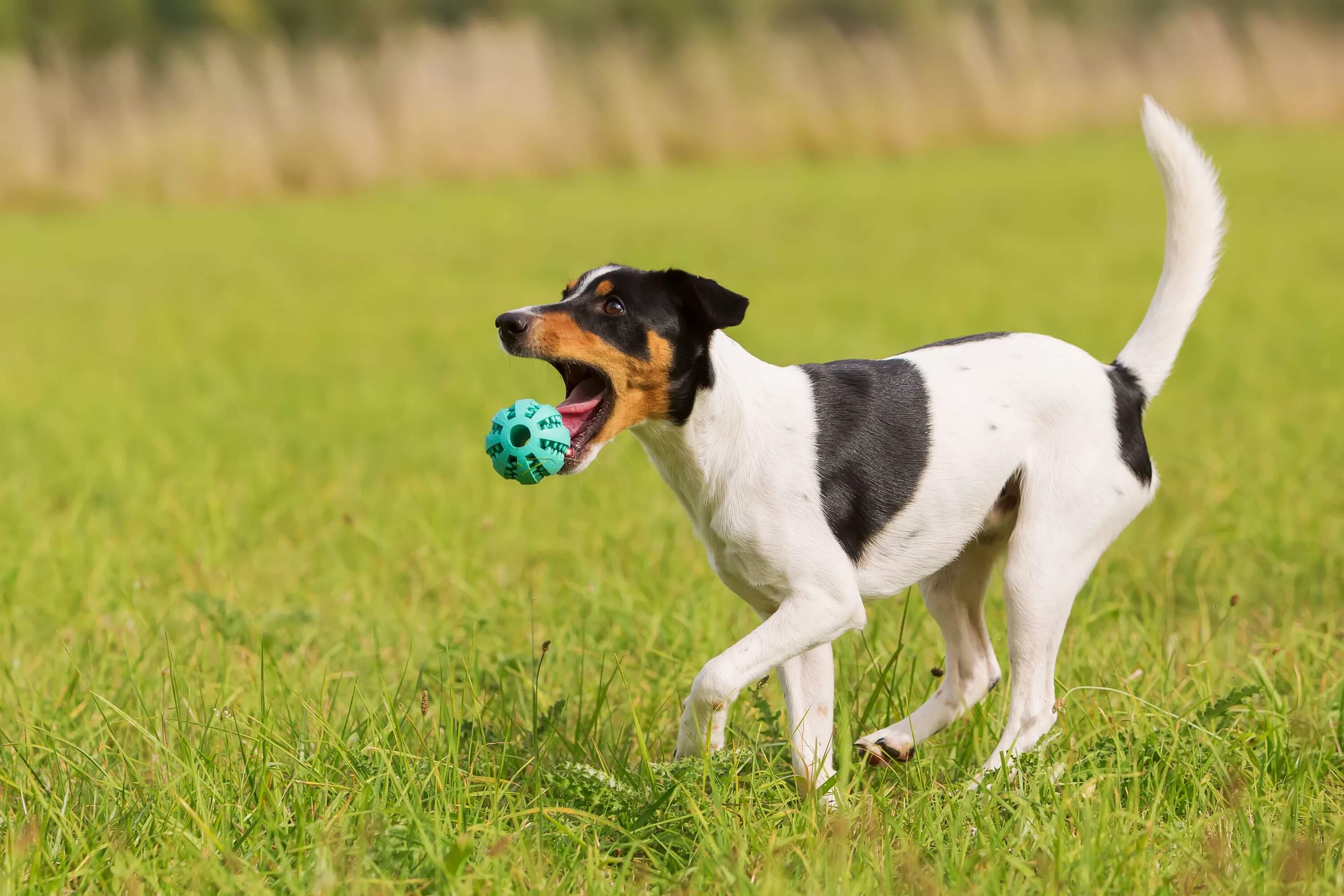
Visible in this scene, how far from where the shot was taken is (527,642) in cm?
386

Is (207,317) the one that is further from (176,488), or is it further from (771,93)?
(771,93)

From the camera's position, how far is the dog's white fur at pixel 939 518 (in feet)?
8.91

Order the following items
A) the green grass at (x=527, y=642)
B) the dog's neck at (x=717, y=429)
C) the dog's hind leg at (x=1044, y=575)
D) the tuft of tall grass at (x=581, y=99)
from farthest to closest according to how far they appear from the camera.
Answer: the tuft of tall grass at (x=581, y=99) → the dog's hind leg at (x=1044, y=575) → the dog's neck at (x=717, y=429) → the green grass at (x=527, y=642)

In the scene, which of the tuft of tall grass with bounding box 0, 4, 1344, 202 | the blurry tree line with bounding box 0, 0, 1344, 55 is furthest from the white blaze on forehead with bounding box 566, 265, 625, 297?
the blurry tree line with bounding box 0, 0, 1344, 55

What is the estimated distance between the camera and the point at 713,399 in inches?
110

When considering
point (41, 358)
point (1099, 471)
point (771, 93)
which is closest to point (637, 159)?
point (771, 93)

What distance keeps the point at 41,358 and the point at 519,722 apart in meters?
6.37

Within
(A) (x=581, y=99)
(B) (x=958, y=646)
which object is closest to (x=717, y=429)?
(B) (x=958, y=646)

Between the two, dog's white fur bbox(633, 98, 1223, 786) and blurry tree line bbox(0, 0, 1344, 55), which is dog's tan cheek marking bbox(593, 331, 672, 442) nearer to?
dog's white fur bbox(633, 98, 1223, 786)

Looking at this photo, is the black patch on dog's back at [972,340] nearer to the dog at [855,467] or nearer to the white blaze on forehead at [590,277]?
the dog at [855,467]

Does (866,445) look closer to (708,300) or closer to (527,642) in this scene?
(708,300)

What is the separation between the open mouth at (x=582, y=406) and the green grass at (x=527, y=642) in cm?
59

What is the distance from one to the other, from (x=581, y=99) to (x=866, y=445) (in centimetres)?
1588

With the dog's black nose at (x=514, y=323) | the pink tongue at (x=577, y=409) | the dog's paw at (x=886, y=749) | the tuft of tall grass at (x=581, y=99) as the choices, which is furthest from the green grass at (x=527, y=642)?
the tuft of tall grass at (x=581, y=99)
